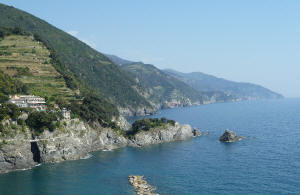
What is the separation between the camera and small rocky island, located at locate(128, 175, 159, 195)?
71.3 metres

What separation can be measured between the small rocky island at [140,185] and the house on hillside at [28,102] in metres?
47.7

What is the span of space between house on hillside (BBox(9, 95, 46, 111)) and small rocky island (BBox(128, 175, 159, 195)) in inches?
1879

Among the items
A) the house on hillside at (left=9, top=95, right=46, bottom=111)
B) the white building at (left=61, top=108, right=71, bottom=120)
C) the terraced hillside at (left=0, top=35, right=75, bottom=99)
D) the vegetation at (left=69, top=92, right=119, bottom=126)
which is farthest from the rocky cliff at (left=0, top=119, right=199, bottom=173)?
the terraced hillside at (left=0, top=35, right=75, bottom=99)

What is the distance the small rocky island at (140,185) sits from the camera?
7134cm

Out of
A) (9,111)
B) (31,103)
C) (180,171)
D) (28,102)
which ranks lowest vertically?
(180,171)

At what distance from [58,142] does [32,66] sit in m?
65.8

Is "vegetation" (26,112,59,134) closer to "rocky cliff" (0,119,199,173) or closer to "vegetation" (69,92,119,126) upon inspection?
"rocky cliff" (0,119,199,173)

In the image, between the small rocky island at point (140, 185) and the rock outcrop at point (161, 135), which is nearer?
the small rocky island at point (140, 185)

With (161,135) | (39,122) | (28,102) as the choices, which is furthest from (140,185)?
(161,135)

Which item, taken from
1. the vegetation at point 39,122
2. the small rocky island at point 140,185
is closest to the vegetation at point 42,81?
the vegetation at point 39,122

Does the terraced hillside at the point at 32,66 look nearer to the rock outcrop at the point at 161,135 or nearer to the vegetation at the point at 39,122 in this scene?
the vegetation at the point at 39,122

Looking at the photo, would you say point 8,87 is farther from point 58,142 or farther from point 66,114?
point 58,142

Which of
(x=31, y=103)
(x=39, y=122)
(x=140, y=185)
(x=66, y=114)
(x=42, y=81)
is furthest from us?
(x=42, y=81)

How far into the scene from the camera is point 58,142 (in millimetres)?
100438
